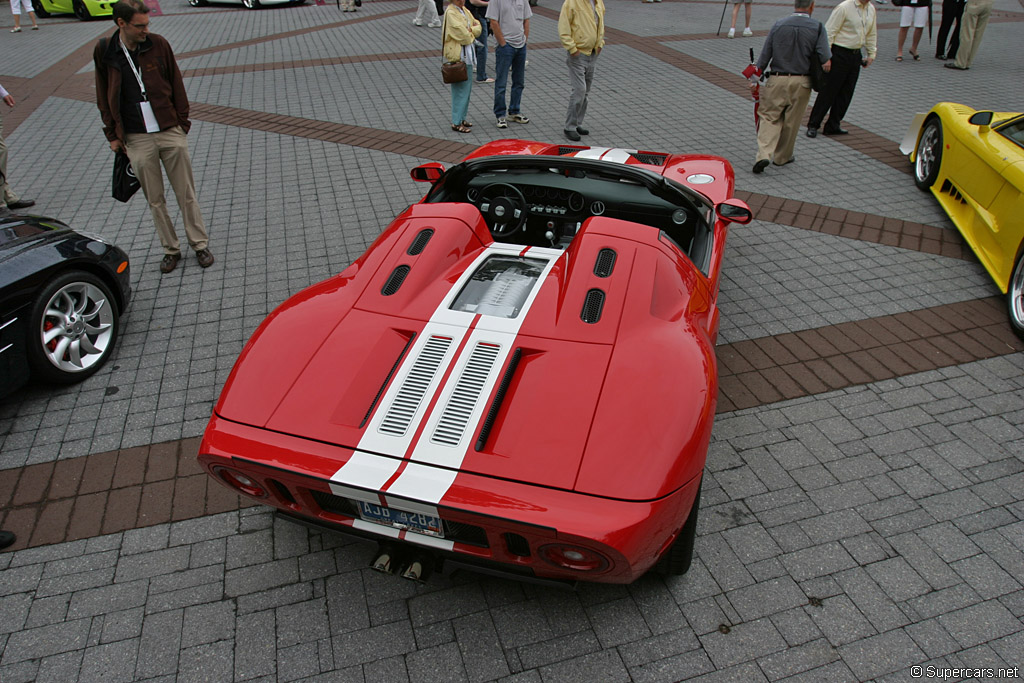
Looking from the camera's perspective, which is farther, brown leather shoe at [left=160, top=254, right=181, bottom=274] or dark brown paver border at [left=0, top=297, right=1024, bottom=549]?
brown leather shoe at [left=160, top=254, right=181, bottom=274]

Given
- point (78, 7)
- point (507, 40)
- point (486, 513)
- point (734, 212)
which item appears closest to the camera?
point (486, 513)

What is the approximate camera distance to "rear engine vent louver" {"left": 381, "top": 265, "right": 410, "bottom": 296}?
2.88m

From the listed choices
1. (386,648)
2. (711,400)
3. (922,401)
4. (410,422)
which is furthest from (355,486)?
(922,401)

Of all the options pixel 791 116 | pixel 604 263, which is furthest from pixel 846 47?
pixel 604 263

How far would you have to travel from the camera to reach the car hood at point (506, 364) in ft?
7.23

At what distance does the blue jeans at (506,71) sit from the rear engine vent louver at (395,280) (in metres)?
5.60

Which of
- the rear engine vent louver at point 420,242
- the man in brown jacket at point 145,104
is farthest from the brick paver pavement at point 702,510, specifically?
the rear engine vent louver at point 420,242

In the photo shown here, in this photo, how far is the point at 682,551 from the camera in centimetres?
256

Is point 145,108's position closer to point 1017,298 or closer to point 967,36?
point 1017,298

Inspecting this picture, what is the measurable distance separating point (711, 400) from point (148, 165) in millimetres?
4423

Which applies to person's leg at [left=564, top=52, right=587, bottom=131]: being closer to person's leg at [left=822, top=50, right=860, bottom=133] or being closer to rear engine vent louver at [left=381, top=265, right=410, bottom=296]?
person's leg at [left=822, top=50, right=860, bottom=133]

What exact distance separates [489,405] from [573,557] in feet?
2.01

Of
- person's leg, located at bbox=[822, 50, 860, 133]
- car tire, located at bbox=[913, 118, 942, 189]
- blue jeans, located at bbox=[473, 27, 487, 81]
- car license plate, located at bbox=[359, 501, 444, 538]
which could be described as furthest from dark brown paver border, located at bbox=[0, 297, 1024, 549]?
blue jeans, located at bbox=[473, 27, 487, 81]

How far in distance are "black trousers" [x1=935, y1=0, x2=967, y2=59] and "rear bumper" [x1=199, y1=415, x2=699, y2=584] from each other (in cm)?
1251
